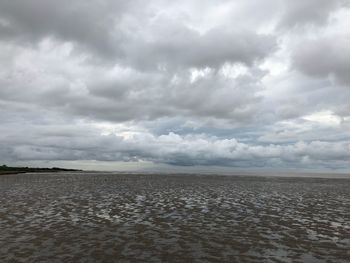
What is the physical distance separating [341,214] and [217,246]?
1683cm

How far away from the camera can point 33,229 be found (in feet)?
69.1

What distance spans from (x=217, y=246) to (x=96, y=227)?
806cm

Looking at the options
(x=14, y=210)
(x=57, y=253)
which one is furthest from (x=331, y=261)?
(x=14, y=210)

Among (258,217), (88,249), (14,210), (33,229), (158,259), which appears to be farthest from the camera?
(14,210)

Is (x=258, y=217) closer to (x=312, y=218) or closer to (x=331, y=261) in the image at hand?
(x=312, y=218)

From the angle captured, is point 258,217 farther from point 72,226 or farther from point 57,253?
point 57,253

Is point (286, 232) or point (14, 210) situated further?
point (14, 210)

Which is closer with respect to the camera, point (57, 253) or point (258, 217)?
point (57, 253)

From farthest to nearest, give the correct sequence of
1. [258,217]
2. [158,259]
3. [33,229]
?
[258,217] < [33,229] < [158,259]

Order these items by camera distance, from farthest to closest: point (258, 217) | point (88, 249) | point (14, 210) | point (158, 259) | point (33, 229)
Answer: point (14, 210) → point (258, 217) → point (33, 229) → point (88, 249) → point (158, 259)

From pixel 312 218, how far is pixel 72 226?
17047mm

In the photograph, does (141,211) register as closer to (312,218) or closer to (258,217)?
(258,217)

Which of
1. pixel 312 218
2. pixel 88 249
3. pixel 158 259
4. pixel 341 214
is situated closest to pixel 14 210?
pixel 88 249

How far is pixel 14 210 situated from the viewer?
29.1 meters
